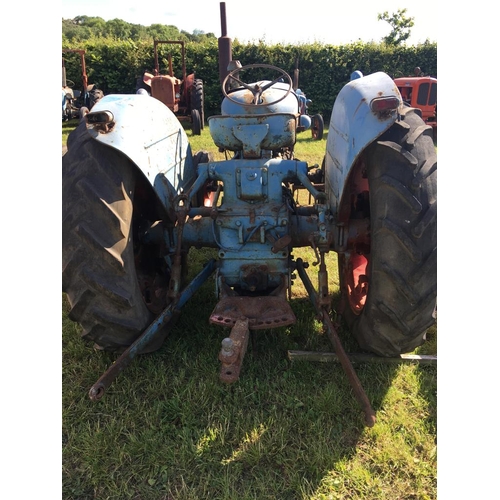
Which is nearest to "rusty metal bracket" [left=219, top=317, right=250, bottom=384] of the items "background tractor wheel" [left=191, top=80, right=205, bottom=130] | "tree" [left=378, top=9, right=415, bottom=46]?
"background tractor wheel" [left=191, top=80, right=205, bottom=130]

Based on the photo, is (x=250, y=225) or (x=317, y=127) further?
(x=317, y=127)

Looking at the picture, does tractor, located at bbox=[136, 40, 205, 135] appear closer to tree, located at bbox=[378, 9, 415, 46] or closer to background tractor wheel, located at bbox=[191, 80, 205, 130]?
background tractor wheel, located at bbox=[191, 80, 205, 130]

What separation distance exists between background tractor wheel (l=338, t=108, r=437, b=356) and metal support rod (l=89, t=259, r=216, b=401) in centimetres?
102

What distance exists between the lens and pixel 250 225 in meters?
2.56

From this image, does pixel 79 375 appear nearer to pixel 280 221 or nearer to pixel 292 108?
pixel 280 221

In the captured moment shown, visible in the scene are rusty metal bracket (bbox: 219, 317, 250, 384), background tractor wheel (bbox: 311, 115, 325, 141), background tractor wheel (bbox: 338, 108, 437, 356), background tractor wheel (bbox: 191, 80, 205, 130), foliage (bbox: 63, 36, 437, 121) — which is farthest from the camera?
foliage (bbox: 63, 36, 437, 121)

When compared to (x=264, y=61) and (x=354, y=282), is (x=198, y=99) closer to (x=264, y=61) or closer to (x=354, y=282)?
(x=264, y=61)

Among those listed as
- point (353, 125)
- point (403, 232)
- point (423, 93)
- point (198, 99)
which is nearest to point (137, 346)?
point (403, 232)

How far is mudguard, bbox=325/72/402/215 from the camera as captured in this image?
2.09 meters

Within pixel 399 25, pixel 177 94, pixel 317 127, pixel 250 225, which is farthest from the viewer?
pixel 399 25

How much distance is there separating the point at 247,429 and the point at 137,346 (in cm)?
68

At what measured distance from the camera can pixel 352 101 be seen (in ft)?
7.78

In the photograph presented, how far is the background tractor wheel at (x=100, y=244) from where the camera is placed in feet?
6.93

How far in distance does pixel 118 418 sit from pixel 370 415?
126cm
